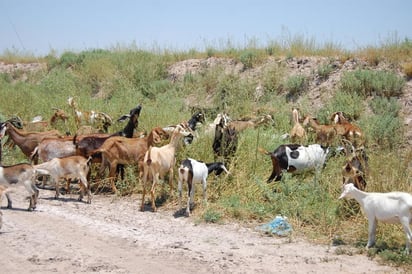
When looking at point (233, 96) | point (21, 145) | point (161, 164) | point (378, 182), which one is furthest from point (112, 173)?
point (233, 96)

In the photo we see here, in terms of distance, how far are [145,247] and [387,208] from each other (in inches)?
122

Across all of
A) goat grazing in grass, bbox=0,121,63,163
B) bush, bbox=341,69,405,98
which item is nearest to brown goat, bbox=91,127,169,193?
goat grazing in grass, bbox=0,121,63,163

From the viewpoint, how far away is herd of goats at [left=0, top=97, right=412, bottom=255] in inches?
298

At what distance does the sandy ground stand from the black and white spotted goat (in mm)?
1885

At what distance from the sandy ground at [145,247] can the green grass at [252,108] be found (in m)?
0.51

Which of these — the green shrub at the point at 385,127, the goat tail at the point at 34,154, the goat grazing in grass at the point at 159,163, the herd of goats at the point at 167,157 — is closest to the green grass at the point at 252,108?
the green shrub at the point at 385,127

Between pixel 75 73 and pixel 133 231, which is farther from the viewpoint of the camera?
pixel 75 73

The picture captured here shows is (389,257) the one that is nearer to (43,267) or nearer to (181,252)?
(181,252)

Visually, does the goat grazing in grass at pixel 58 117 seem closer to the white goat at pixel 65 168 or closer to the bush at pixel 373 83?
the white goat at pixel 65 168

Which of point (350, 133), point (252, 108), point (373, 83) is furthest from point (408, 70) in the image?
point (350, 133)

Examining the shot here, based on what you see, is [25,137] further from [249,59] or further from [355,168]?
[249,59]

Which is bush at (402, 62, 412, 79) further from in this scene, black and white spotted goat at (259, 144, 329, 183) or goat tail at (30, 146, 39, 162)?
goat tail at (30, 146, 39, 162)

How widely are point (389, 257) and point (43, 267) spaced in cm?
411

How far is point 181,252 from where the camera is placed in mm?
7109
